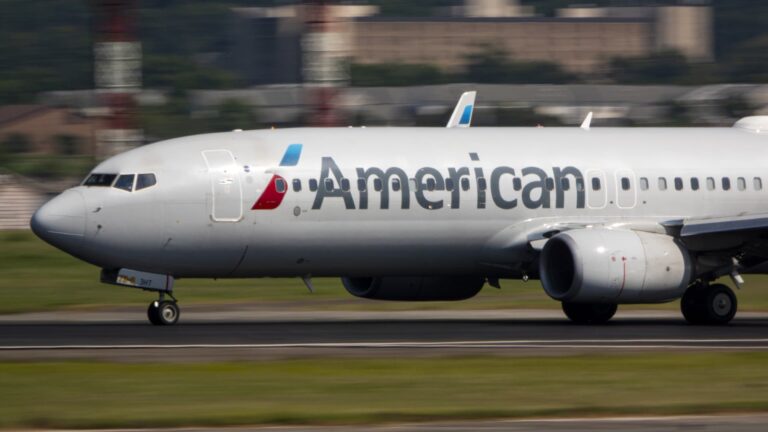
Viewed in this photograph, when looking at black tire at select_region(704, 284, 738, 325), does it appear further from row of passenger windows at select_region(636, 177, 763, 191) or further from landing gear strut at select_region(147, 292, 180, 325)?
landing gear strut at select_region(147, 292, 180, 325)

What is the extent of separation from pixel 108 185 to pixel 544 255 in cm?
815

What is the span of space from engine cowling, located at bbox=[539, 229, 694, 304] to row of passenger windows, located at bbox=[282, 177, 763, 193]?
1595 millimetres

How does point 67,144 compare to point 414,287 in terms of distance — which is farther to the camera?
point 67,144

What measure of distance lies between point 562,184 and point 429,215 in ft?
9.43

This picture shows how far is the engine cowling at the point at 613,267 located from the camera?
27.4m

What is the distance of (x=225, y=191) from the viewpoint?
90.2 ft

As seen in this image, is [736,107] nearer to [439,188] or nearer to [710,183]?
[710,183]

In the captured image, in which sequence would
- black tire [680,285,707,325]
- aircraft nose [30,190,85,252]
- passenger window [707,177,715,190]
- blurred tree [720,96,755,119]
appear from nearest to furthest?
aircraft nose [30,190,85,252] < black tire [680,285,707,325] < passenger window [707,177,715,190] < blurred tree [720,96,755,119]

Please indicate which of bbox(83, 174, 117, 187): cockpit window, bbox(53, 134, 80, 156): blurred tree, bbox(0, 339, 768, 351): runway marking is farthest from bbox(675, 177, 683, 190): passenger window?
bbox(53, 134, 80, 156): blurred tree

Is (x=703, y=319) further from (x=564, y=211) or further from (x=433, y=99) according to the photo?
(x=433, y=99)

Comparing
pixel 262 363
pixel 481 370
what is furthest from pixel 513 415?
pixel 262 363

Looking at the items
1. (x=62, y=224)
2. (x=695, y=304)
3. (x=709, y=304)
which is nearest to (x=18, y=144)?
(x=62, y=224)

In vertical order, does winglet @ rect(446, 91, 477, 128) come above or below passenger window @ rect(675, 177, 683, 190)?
above

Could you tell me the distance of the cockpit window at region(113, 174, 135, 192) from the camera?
27.3 meters
